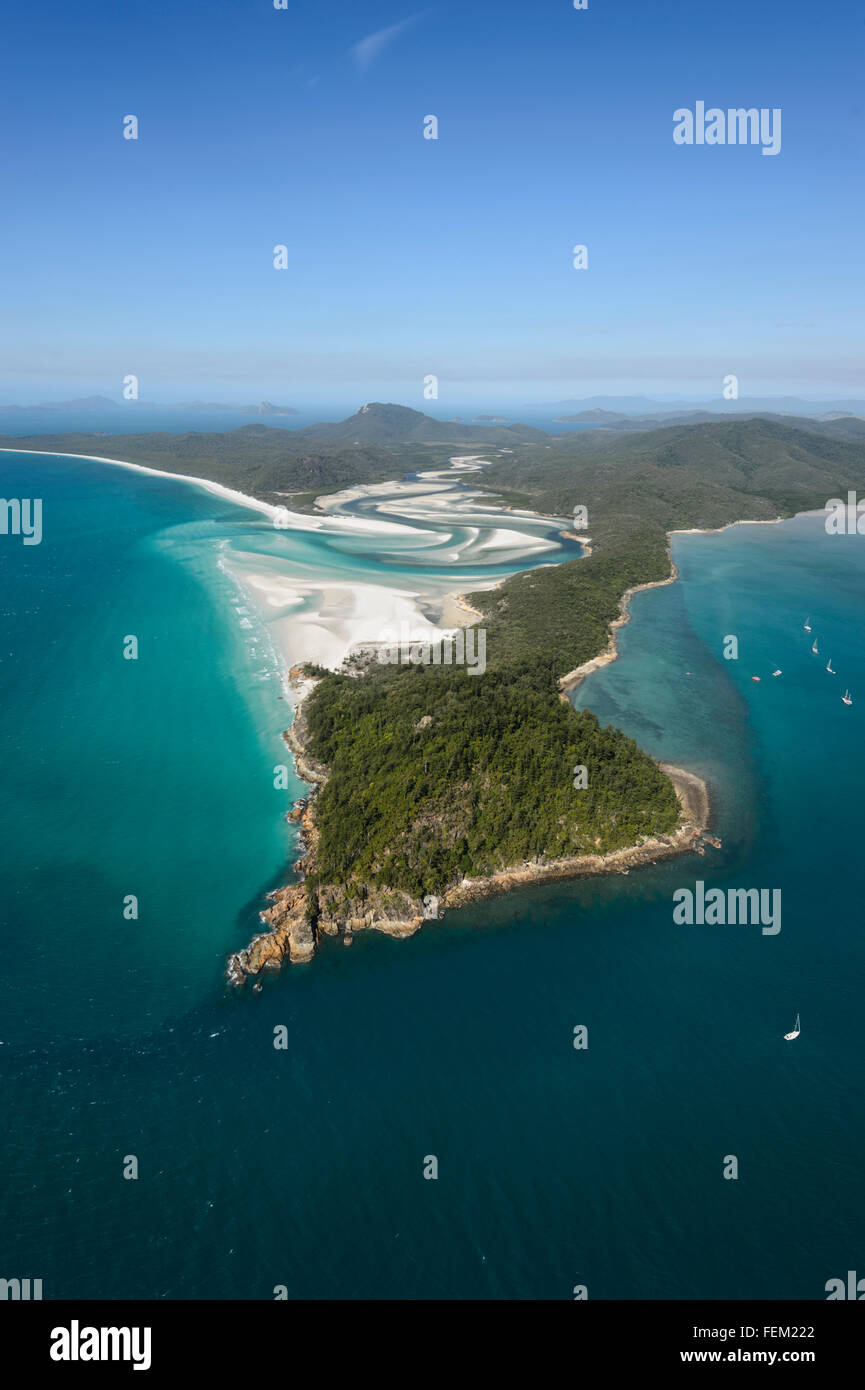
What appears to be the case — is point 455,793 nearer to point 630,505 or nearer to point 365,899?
point 365,899

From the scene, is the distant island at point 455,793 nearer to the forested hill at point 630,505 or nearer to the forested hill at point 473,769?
the forested hill at point 473,769

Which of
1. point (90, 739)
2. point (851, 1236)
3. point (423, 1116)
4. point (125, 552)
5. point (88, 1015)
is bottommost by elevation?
point (851, 1236)

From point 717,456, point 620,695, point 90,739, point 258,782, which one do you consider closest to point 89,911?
point 258,782

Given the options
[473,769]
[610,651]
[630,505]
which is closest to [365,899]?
[473,769]

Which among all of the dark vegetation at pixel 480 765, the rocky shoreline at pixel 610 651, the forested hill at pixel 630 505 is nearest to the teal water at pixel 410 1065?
the dark vegetation at pixel 480 765

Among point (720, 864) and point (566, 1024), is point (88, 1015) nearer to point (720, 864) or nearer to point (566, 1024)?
point (566, 1024)
